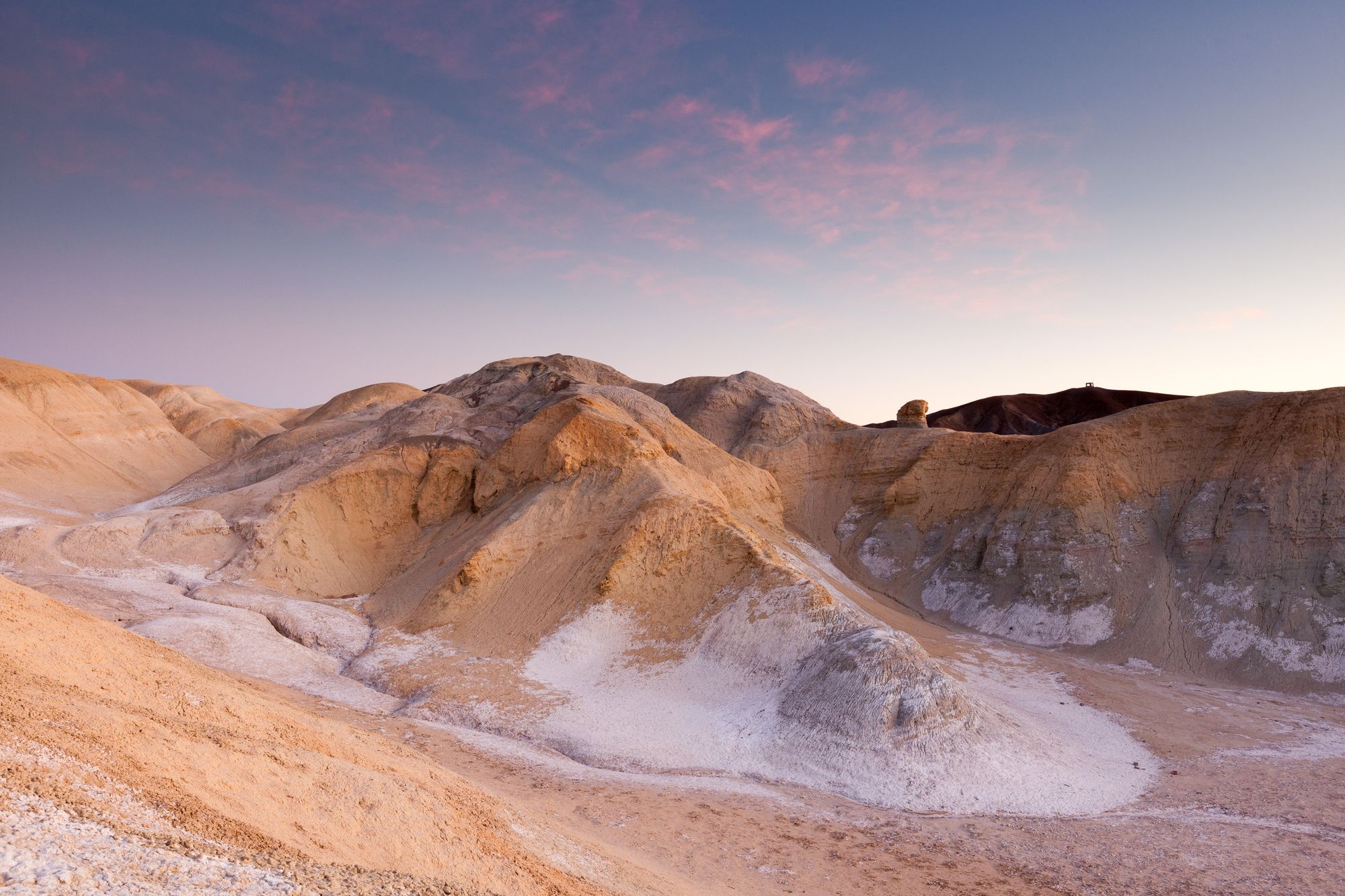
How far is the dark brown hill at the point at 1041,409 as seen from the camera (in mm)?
68812

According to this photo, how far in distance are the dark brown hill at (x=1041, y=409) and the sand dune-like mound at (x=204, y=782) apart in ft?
210

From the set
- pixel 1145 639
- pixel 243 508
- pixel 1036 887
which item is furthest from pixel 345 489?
pixel 1145 639

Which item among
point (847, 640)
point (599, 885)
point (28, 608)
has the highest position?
point (28, 608)

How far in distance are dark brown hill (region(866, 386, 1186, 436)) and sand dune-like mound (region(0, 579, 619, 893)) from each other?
210ft

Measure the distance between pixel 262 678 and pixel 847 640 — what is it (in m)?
13.2

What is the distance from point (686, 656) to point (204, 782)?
1332cm

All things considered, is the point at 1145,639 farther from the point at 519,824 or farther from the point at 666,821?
the point at 519,824

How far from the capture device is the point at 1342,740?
17078mm

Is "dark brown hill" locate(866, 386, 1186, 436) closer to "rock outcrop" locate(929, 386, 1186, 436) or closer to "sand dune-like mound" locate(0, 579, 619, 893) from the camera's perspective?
"rock outcrop" locate(929, 386, 1186, 436)

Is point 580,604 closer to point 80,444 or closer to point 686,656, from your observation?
point 686,656

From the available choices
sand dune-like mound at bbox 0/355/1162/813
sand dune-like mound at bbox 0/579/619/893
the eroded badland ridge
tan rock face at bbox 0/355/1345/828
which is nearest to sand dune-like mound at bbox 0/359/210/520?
the eroded badland ridge

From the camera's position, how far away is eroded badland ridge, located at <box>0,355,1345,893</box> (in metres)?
7.02

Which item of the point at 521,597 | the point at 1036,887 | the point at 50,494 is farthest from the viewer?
the point at 50,494

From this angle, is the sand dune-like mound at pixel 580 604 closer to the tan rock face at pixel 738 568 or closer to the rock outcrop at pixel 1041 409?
the tan rock face at pixel 738 568
